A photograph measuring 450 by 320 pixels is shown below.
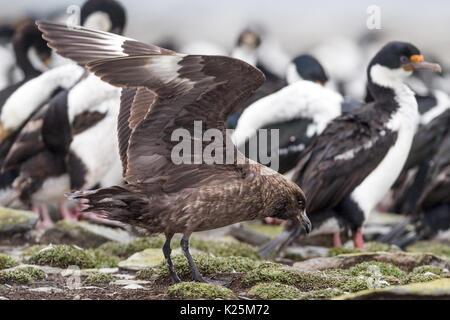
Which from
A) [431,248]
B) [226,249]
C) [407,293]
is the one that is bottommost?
[431,248]

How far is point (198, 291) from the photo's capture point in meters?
6.31

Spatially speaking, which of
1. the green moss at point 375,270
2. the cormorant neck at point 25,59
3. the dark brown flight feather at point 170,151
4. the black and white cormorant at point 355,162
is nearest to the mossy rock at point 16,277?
the dark brown flight feather at point 170,151

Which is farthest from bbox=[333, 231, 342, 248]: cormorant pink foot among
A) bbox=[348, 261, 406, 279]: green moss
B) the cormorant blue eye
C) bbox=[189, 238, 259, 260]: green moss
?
bbox=[348, 261, 406, 279]: green moss

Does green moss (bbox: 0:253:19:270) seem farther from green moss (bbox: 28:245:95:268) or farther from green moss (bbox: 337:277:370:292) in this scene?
green moss (bbox: 337:277:370:292)

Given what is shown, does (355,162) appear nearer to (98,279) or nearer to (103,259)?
(103,259)

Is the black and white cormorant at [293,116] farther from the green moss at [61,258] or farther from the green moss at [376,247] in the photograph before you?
the green moss at [61,258]

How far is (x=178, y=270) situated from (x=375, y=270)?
1920 millimetres

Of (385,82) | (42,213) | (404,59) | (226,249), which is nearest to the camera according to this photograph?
(226,249)

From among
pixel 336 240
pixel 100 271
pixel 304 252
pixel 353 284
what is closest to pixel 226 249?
pixel 304 252

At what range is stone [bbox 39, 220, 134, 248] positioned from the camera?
Answer: 33.0ft

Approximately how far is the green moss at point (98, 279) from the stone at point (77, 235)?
8.91 feet
